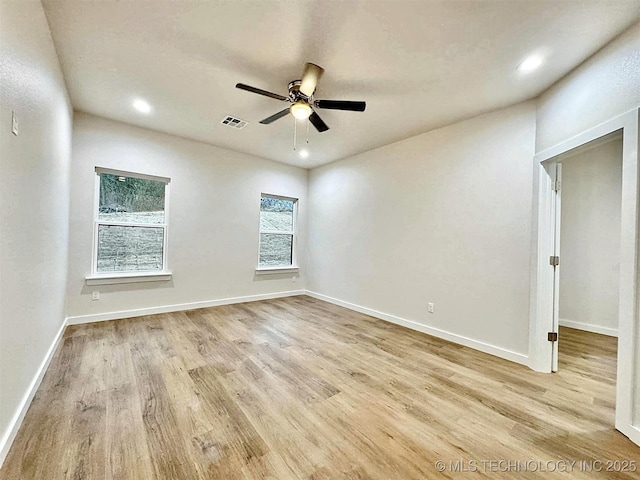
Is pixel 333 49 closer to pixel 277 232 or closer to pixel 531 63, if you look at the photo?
pixel 531 63

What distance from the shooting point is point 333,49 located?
2.11m

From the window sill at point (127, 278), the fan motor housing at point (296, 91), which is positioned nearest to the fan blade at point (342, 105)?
the fan motor housing at point (296, 91)

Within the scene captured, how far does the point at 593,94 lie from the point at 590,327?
11.1ft

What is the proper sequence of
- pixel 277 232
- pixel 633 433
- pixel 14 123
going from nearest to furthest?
1. pixel 14 123
2. pixel 633 433
3. pixel 277 232

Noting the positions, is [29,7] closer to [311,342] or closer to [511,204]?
[311,342]

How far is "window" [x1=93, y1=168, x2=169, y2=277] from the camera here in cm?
371

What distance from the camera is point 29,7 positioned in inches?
62.9

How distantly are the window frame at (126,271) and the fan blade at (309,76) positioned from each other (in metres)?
2.87

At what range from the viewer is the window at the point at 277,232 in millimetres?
5285

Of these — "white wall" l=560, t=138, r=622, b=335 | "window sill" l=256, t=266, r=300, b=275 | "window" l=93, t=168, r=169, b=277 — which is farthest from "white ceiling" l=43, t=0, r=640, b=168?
"window sill" l=256, t=266, r=300, b=275

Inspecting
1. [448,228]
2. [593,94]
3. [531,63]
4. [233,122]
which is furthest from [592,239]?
[233,122]

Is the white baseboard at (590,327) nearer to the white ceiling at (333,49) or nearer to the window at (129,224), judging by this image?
the white ceiling at (333,49)

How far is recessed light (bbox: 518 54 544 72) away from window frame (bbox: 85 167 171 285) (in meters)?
4.50

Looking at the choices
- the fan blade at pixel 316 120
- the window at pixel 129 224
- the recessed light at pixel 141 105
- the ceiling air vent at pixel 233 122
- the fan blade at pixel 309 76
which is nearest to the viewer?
the fan blade at pixel 309 76
